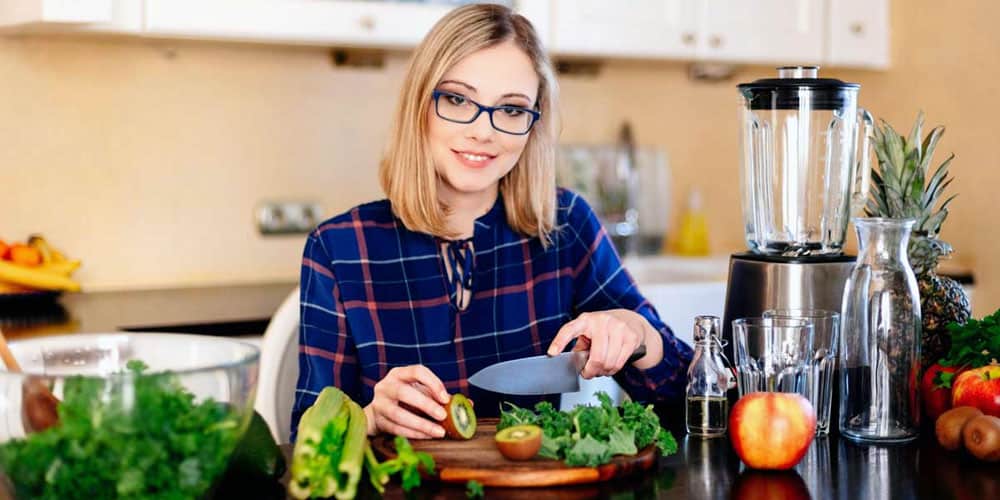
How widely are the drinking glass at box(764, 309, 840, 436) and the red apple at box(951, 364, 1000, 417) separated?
0.16 metres

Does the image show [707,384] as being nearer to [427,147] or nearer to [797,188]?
[797,188]

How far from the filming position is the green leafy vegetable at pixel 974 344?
152 centimetres

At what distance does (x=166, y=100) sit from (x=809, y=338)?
2.02 metres

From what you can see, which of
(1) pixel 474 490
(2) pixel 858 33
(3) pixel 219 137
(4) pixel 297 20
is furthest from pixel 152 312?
(2) pixel 858 33

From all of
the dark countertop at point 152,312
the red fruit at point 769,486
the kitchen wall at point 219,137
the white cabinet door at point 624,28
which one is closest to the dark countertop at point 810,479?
the red fruit at point 769,486

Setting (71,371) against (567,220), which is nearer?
(71,371)

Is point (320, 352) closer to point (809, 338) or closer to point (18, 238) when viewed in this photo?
point (809, 338)

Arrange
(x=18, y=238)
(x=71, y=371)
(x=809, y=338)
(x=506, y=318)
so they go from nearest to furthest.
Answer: (x=71, y=371) < (x=809, y=338) < (x=506, y=318) < (x=18, y=238)

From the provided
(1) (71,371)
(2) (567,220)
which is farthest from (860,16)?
(1) (71,371)

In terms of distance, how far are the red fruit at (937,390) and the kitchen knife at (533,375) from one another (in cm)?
45

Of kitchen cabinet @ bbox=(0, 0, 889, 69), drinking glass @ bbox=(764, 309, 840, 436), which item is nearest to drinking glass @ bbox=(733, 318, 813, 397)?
drinking glass @ bbox=(764, 309, 840, 436)

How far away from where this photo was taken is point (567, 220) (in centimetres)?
205

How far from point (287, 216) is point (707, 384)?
1.90 metres

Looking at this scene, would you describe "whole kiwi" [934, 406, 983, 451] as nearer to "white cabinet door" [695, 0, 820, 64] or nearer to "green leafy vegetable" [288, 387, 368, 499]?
"green leafy vegetable" [288, 387, 368, 499]
